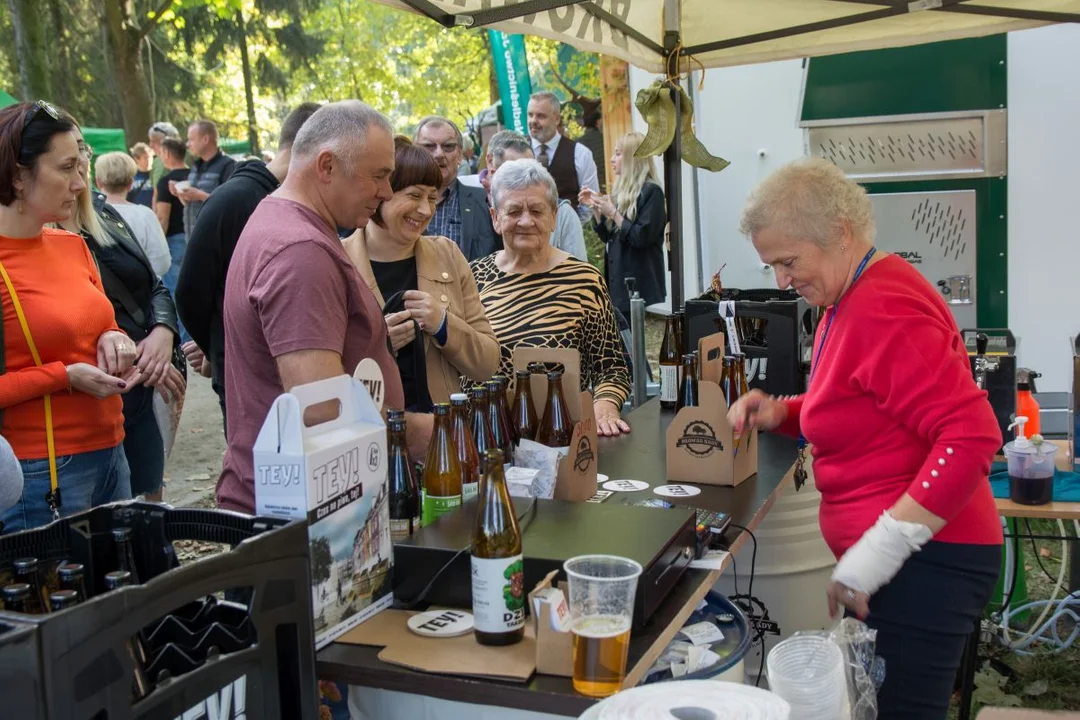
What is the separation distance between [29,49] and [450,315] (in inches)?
390

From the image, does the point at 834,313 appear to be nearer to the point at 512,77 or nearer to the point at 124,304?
the point at 124,304

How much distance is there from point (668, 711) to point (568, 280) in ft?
7.17

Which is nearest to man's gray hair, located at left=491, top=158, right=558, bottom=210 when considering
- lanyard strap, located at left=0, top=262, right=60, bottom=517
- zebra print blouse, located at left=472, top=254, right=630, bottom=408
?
zebra print blouse, located at left=472, top=254, right=630, bottom=408

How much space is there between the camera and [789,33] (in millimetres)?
4141

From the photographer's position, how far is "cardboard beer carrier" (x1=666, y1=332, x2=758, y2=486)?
2412mm

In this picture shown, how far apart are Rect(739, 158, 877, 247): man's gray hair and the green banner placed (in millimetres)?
8434

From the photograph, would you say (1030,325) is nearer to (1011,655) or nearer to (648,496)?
(1011,655)

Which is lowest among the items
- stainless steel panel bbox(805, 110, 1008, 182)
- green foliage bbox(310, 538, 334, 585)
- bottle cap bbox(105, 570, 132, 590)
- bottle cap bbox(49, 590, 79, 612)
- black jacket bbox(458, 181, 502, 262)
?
green foliage bbox(310, 538, 334, 585)

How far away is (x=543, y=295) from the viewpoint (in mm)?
3293

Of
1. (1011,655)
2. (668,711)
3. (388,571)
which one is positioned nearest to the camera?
(668,711)

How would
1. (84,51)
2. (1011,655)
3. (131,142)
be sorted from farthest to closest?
(84,51) → (131,142) → (1011,655)

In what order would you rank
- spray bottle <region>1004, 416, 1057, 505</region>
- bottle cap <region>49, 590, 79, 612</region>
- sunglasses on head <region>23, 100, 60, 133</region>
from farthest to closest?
spray bottle <region>1004, 416, 1057, 505</region> < sunglasses on head <region>23, 100, 60, 133</region> < bottle cap <region>49, 590, 79, 612</region>

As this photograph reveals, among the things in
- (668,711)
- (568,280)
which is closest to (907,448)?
(668,711)

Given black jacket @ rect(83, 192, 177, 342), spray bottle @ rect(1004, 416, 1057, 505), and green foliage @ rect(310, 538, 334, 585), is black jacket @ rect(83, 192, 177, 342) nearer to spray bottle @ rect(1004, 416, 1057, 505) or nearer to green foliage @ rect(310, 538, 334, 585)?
green foliage @ rect(310, 538, 334, 585)
